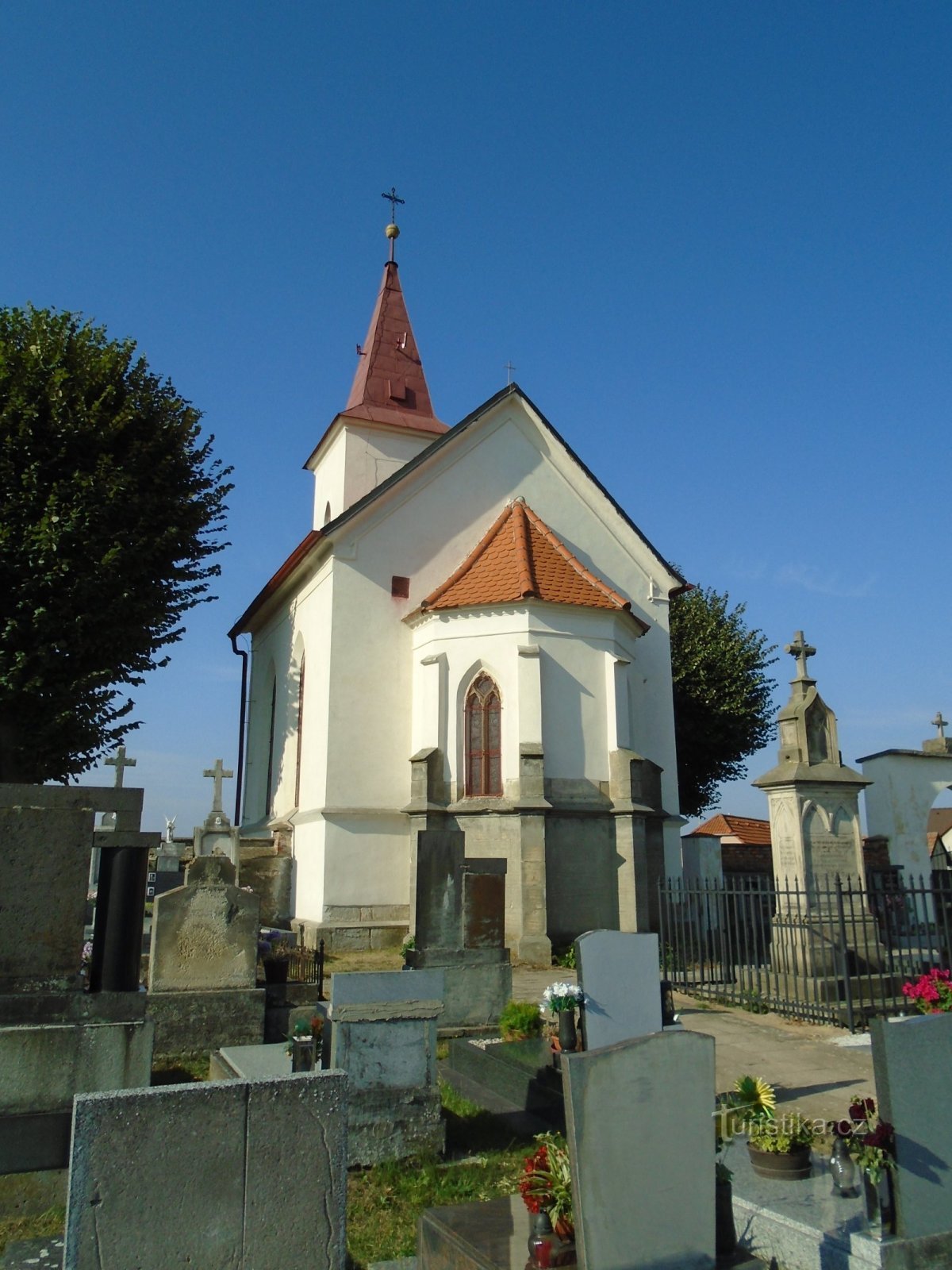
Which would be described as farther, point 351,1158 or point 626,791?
point 626,791

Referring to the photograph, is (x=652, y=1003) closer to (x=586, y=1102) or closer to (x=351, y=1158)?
(x=351, y=1158)

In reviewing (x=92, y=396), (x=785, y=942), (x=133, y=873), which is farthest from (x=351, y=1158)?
(x=92, y=396)

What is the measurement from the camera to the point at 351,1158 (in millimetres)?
6586

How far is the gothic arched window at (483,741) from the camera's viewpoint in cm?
1781

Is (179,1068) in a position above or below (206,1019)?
below

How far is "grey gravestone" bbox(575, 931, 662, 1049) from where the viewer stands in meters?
7.49

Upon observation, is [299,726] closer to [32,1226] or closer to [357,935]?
[357,935]

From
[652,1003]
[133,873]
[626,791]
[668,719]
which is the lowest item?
[652,1003]

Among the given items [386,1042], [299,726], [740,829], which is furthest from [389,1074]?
[740,829]

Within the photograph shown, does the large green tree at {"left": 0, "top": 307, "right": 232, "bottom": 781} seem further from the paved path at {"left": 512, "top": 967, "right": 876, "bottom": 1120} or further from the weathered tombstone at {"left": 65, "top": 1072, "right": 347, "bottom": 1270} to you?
the weathered tombstone at {"left": 65, "top": 1072, "right": 347, "bottom": 1270}

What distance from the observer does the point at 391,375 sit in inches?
1062

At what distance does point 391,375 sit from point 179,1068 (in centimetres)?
2158

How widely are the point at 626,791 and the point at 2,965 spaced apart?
507 inches

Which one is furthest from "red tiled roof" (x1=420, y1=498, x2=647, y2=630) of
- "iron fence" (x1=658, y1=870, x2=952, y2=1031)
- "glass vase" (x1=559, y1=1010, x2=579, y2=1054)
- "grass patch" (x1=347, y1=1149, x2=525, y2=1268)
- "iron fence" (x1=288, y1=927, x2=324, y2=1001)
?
"grass patch" (x1=347, y1=1149, x2=525, y2=1268)
